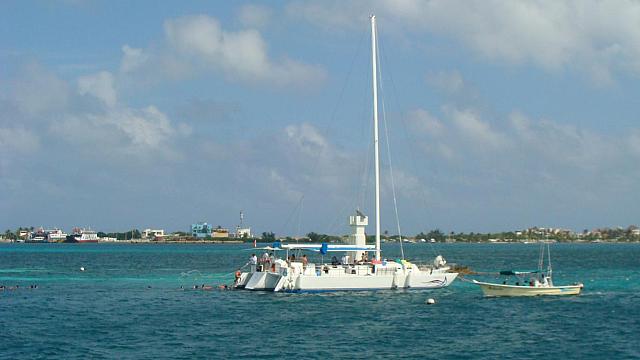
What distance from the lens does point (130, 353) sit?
39.8 metres

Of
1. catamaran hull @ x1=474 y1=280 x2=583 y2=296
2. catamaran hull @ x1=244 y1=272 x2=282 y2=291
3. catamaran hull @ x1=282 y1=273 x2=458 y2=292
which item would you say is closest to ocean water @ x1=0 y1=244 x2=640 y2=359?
catamaran hull @ x1=282 y1=273 x2=458 y2=292

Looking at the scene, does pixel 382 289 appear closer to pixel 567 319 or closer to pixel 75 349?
pixel 567 319

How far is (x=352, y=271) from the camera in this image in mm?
67875

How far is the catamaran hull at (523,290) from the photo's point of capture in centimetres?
6519

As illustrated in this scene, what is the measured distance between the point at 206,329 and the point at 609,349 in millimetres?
22113

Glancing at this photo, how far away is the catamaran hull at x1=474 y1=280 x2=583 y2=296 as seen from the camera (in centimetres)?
6519

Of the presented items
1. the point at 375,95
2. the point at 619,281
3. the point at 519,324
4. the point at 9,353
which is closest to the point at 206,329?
the point at 9,353

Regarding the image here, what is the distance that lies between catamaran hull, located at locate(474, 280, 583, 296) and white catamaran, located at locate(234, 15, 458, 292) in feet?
21.5

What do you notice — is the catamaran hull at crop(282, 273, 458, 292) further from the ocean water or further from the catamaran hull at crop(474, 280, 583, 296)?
the catamaran hull at crop(474, 280, 583, 296)

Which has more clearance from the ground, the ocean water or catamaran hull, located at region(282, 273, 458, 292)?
catamaran hull, located at region(282, 273, 458, 292)

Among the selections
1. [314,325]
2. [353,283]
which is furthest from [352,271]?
[314,325]

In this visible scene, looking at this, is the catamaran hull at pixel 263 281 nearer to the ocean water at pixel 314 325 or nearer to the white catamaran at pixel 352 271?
the white catamaran at pixel 352 271

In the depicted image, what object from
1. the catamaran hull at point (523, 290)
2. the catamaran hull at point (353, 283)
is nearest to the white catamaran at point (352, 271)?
the catamaran hull at point (353, 283)

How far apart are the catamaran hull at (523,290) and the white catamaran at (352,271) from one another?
21.5ft
